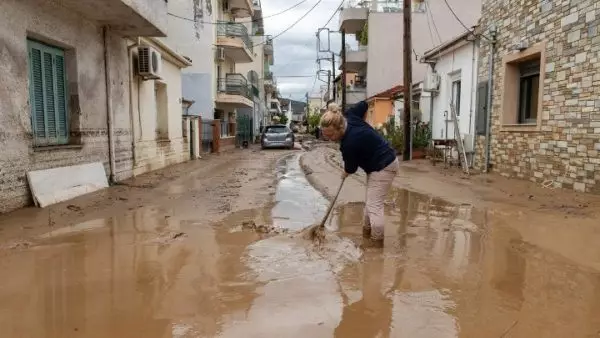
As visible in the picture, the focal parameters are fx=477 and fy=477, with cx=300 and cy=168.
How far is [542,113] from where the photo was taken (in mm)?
9281

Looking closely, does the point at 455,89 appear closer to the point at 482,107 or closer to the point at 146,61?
the point at 482,107

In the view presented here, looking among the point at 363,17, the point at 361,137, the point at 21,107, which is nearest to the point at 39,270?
the point at 361,137

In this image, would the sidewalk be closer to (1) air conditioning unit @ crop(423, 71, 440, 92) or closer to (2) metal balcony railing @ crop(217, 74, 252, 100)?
(1) air conditioning unit @ crop(423, 71, 440, 92)

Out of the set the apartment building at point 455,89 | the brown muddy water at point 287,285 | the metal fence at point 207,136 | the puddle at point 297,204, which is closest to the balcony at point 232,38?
the metal fence at point 207,136

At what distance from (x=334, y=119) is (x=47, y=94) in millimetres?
5407

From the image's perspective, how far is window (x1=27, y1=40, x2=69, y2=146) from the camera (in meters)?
7.28

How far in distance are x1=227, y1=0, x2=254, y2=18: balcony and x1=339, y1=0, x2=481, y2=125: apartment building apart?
6.07 metres

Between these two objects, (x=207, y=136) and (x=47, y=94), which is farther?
(x=207, y=136)

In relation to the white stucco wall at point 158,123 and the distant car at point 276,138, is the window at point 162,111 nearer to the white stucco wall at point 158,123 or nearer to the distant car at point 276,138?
the white stucco wall at point 158,123

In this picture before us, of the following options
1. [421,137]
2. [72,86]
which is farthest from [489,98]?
[72,86]

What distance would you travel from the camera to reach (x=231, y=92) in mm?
27672

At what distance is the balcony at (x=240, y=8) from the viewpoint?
99.6ft

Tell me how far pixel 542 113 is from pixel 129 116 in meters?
8.66

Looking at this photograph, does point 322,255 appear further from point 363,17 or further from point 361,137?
point 363,17
